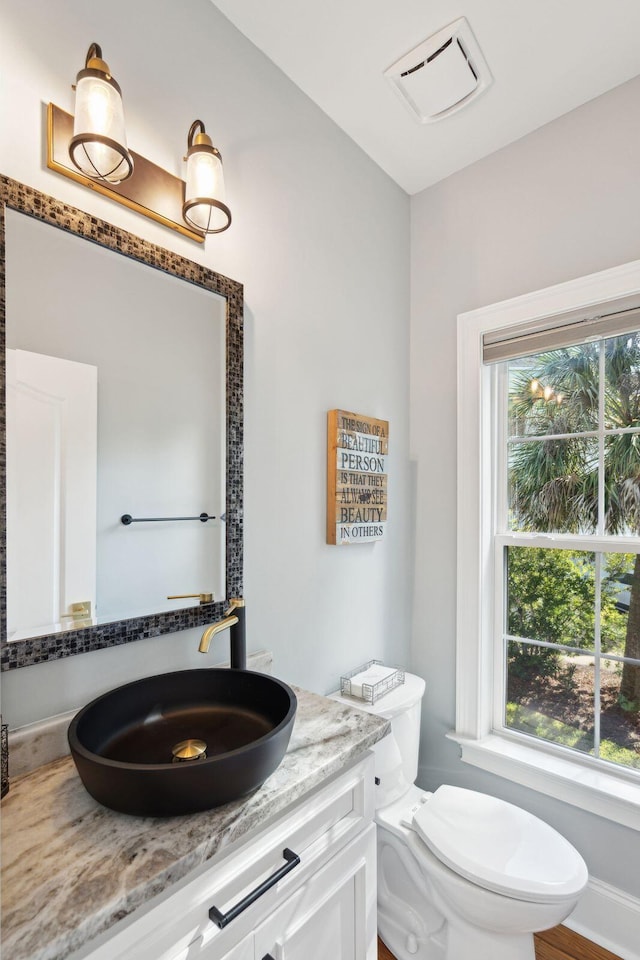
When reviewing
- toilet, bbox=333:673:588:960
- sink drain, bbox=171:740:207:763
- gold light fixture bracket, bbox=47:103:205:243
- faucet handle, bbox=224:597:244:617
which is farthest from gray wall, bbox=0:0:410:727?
toilet, bbox=333:673:588:960

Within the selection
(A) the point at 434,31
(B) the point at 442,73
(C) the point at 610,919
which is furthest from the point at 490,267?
(C) the point at 610,919

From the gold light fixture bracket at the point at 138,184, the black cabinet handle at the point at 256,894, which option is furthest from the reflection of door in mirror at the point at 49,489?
the black cabinet handle at the point at 256,894

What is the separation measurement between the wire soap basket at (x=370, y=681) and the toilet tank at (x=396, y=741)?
0.02m

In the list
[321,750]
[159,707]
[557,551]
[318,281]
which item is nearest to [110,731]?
[159,707]

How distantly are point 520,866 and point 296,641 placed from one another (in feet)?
2.57

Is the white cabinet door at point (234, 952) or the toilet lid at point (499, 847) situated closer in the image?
the white cabinet door at point (234, 952)

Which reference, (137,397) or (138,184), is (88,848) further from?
(138,184)

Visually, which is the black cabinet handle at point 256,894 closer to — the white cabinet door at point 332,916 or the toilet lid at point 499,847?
the white cabinet door at point 332,916

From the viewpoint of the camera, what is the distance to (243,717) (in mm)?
1023

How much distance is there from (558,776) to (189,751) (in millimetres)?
1306

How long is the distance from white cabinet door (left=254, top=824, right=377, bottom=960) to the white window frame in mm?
845

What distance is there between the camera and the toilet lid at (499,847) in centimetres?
113

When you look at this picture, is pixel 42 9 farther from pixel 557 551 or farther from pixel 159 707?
pixel 557 551

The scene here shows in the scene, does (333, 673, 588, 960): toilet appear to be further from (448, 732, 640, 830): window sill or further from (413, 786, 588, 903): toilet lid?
(448, 732, 640, 830): window sill
